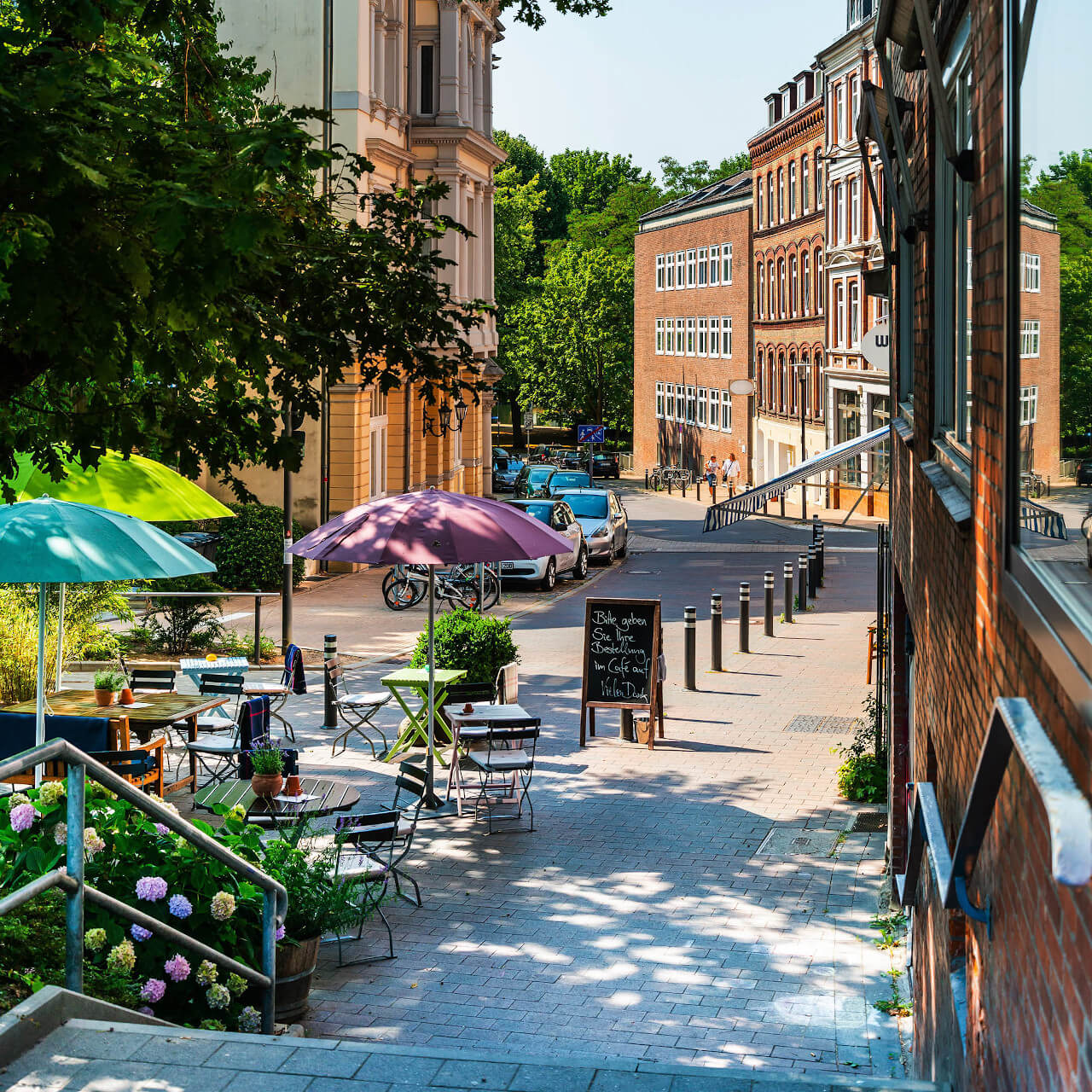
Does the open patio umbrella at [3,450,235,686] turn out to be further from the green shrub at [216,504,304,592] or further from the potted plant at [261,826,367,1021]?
the green shrub at [216,504,304,592]

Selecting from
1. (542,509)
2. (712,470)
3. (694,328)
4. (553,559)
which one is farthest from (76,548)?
(694,328)

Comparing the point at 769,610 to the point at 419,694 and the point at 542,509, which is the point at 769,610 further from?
the point at 419,694

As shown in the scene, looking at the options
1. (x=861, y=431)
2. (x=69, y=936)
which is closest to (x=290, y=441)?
(x=69, y=936)

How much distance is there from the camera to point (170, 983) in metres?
6.61

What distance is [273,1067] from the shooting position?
15.9 feet

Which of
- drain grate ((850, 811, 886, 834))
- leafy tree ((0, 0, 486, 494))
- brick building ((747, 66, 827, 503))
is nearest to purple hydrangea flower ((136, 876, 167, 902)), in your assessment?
leafy tree ((0, 0, 486, 494))

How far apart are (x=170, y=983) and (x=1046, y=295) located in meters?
5.43

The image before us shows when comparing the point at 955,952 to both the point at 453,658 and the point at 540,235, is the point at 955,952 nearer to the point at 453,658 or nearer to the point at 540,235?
the point at 453,658

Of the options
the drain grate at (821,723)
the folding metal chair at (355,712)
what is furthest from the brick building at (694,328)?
the folding metal chair at (355,712)

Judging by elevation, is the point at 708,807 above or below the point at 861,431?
below

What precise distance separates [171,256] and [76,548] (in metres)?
4.11

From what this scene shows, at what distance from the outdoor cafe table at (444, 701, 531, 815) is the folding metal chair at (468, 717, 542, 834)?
3.2 inches

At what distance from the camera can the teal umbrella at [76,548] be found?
956 centimetres

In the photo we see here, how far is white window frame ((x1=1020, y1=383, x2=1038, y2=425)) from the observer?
274cm
